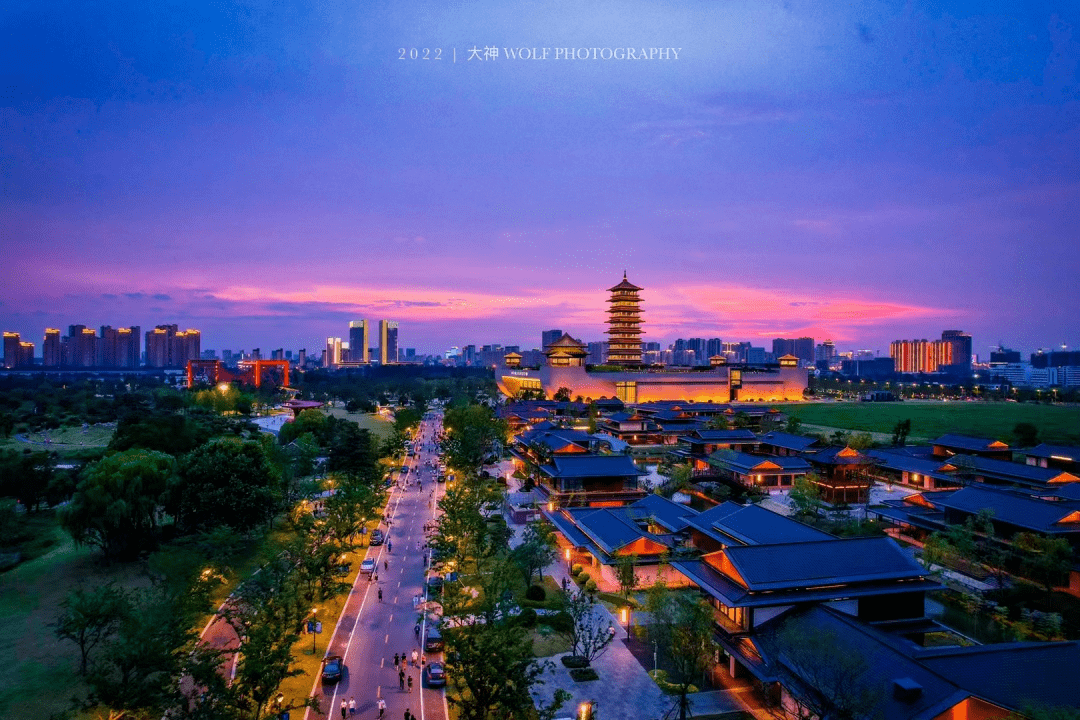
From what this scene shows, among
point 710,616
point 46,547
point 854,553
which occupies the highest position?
point 854,553

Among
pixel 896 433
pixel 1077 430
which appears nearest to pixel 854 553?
pixel 896 433

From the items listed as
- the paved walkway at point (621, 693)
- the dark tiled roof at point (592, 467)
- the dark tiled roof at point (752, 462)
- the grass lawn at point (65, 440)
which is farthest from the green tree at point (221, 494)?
the grass lawn at point (65, 440)

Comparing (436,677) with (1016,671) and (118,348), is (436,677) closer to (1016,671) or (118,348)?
(1016,671)

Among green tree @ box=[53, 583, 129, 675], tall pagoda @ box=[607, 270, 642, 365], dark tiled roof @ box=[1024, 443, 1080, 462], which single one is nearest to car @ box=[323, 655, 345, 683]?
green tree @ box=[53, 583, 129, 675]

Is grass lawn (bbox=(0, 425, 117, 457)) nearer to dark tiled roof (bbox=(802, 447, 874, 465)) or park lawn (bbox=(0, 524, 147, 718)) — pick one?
park lawn (bbox=(0, 524, 147, 718))

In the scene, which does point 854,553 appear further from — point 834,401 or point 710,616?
point 834,401
